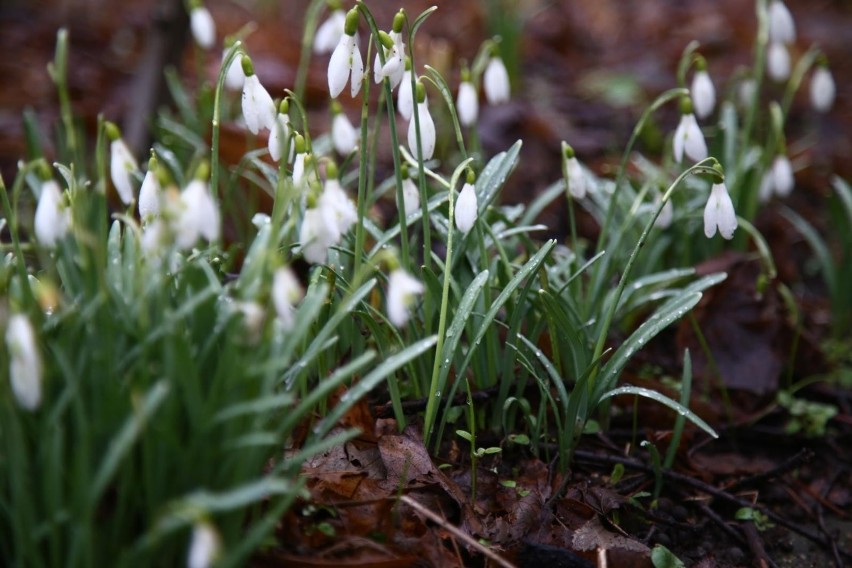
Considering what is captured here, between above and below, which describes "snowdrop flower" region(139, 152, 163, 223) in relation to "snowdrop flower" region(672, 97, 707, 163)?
above

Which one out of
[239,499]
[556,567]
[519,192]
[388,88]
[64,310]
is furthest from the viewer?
[519,192]

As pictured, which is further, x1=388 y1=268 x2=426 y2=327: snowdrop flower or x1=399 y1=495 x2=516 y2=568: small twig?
x1=399 y1=495 x2=516 y2=568: small twig

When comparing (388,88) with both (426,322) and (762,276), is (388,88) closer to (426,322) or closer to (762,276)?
(426,322)

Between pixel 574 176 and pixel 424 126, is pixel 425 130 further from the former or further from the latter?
pixel 574 176

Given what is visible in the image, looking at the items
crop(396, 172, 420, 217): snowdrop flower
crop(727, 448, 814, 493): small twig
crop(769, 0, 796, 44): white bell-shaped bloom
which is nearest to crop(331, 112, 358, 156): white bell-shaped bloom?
crop(396, 172, 420, 217): snowdrop flower

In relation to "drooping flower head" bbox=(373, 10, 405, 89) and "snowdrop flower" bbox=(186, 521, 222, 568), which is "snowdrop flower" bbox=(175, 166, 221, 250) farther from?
"drooping flower head" bbox=(373, 10, 405, 89)

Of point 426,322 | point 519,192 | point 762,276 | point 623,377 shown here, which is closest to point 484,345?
point 426,322

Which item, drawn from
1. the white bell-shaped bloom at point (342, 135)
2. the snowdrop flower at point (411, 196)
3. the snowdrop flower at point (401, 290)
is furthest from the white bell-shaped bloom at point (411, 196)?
the snowdrop flower at point (401, 290)
